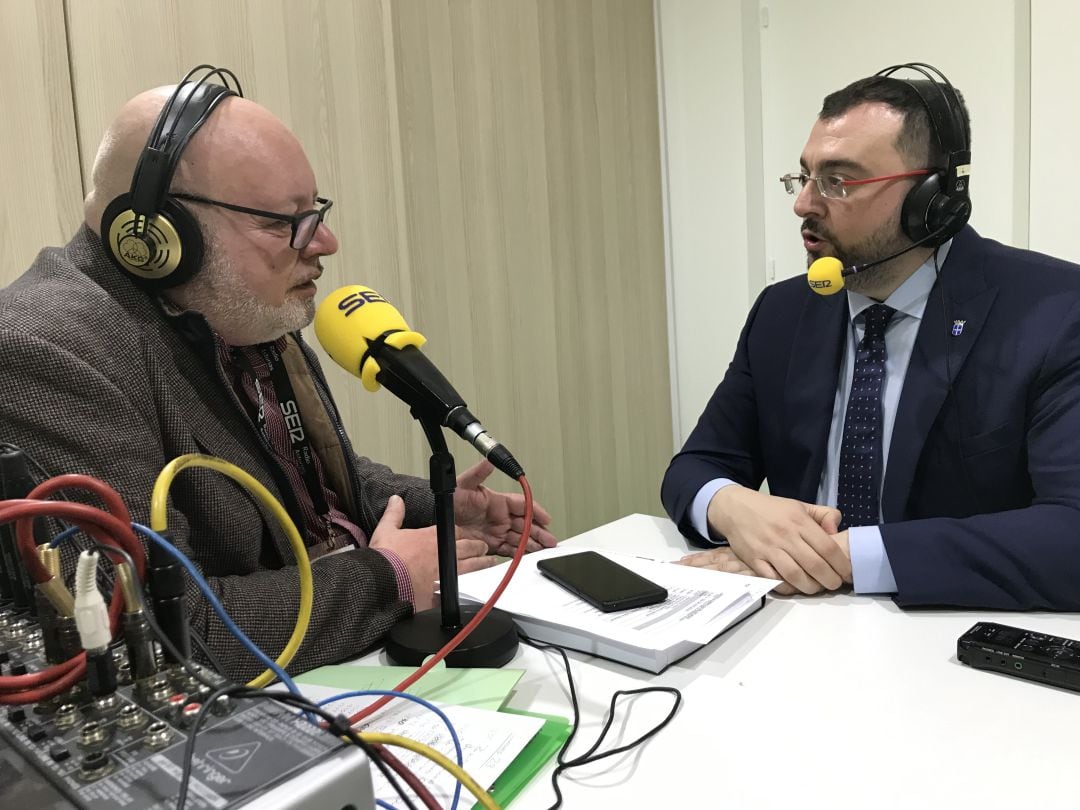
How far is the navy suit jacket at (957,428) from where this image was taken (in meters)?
1.04

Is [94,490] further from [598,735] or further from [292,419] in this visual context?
[292,419]

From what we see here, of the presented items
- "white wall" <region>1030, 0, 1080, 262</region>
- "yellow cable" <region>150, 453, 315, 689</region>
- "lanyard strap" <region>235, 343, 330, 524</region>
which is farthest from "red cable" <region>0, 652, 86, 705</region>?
"white wall" <region>1030, 0, 1080, 262</region>

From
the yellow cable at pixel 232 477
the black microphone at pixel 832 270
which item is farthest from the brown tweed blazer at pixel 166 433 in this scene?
the black microphone at pixel 832 270

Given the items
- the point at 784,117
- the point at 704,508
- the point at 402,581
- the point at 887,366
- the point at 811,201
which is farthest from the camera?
the point at 784,117

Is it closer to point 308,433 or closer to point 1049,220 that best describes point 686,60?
point 1049,220

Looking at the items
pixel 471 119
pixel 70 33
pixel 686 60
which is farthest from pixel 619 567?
pixel 686 60

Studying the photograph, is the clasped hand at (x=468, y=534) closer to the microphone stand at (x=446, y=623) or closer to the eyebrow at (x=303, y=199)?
the microphone stand at (x=446, y=623)

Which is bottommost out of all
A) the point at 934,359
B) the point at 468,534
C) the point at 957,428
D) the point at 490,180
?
the point at 468,534

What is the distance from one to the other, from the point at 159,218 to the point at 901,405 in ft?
3.95

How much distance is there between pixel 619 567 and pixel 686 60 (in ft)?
9.22

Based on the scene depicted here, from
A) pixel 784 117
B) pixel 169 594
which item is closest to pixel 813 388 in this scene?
pixel 169 594

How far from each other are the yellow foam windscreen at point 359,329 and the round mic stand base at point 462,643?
0.30 m

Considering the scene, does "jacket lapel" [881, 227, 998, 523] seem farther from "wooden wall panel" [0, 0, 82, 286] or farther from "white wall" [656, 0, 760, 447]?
"white wall" [656, 0, 760, 447]

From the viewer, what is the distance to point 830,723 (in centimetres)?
77
